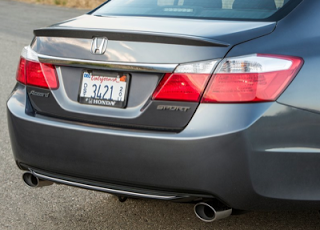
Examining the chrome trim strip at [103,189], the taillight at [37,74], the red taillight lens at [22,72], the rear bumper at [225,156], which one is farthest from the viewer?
the red taillight lens at [22,72]

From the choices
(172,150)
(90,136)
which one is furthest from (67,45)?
(172,150)

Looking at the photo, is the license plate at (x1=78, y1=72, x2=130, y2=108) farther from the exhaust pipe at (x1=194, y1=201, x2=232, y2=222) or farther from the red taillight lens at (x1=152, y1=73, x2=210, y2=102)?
the exhaust pipe at (x1=194, y1=201, x2=232, y2=222)

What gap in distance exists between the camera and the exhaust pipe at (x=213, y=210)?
2.85 m

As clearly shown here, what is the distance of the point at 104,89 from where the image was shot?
9.59 ft

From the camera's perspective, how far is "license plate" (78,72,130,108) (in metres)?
2.86

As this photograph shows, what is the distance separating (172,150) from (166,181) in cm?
16

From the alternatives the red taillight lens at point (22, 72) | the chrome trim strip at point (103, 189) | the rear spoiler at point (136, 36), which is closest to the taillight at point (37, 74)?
the red taillight lens at point (22, 72)

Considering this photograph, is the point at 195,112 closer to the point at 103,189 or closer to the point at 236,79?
the point at 236,79

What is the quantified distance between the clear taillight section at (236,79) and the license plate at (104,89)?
0.25 m

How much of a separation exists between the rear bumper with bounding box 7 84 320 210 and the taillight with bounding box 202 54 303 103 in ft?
0.17

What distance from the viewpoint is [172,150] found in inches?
106

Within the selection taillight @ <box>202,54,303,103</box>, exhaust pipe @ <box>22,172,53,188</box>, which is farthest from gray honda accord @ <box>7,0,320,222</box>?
exhaust pipe @ <box>22,172,53,188</box>

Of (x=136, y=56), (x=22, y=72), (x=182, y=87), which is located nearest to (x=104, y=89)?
(x=136, y=56)

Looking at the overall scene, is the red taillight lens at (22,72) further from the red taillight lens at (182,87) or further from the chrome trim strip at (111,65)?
the red taillight lens at (182,87)
